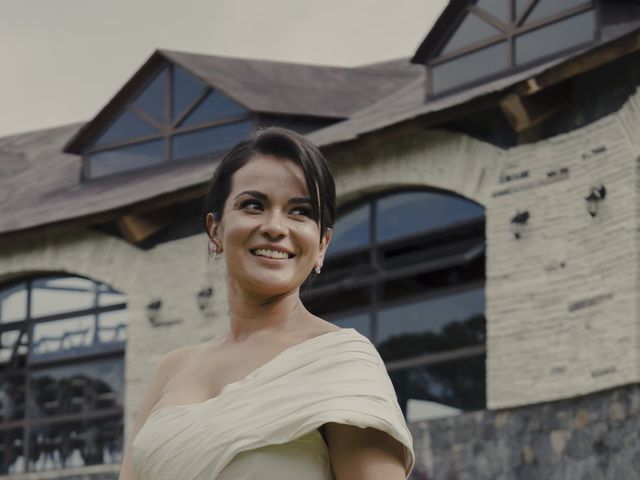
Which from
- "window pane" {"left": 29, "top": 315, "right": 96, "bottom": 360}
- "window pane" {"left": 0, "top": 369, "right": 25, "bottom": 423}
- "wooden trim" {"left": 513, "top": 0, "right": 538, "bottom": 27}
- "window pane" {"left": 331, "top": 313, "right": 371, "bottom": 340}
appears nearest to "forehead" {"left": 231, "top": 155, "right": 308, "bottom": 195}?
"wooden trim" {"left": 513, "top": 0, "right": 538, "bottom": 27}

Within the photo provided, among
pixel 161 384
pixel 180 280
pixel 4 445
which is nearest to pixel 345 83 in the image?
pixel 180 280

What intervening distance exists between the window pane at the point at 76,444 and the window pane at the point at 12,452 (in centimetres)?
18

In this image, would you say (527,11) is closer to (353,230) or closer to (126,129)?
(353,230)

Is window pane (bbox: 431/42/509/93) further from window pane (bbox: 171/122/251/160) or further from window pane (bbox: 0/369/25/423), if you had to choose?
window pane (bbox: 0/369/25/423)

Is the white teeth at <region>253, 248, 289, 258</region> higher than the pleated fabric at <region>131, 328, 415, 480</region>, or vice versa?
the white teeth at <region>253, 248, 289, 258</region>

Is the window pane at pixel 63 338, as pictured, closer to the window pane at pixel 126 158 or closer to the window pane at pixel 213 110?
the window pane at pixel 126 158

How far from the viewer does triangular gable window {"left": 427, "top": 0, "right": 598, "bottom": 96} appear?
15.6m

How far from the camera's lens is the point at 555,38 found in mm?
15781

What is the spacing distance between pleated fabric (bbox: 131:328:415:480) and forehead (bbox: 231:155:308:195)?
0.30 metres

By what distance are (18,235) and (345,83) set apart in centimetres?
408

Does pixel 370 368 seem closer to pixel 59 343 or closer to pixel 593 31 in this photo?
pixel 593 31

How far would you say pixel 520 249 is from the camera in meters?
15.3

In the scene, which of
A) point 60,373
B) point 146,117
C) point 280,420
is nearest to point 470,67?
point 146,117

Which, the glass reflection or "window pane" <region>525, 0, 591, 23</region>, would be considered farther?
the glass reflection
